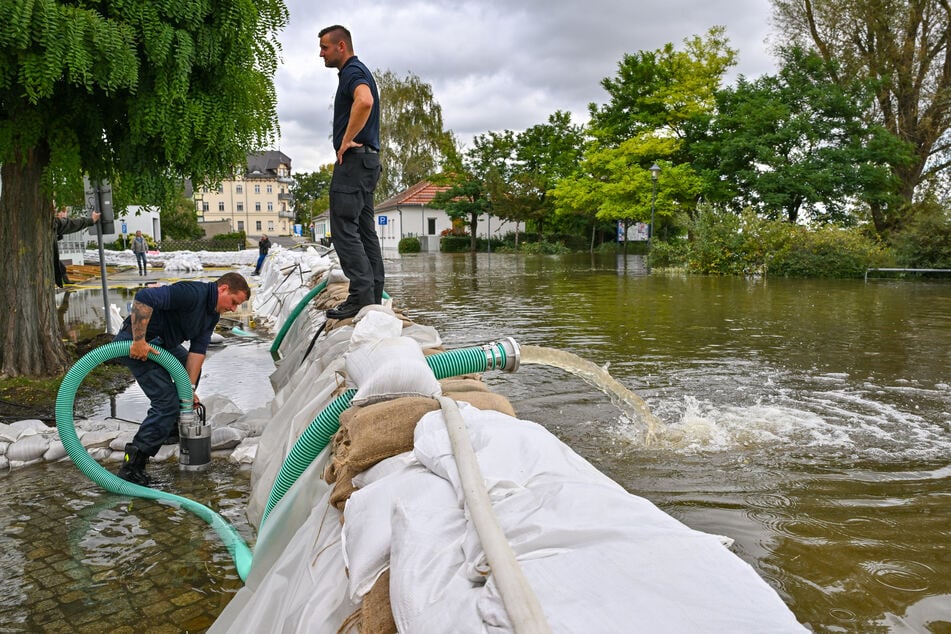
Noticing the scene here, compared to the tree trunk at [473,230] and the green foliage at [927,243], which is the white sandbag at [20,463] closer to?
the green foliage at [927,243]

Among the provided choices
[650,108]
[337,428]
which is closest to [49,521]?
[337,428]

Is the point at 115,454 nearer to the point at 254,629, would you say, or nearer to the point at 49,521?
the point at 49,521

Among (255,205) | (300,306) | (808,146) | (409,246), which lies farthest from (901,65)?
(255,205)

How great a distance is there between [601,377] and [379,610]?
3.25 meters

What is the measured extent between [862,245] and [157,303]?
20715 mm

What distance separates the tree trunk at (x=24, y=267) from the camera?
6.16 metres

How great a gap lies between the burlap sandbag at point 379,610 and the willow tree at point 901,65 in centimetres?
2626

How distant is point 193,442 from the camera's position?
4.42 meters

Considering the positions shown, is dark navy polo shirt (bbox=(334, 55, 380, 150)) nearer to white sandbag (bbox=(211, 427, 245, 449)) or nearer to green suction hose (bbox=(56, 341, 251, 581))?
green suction hose (bbox=(56, 341, 251, 581))

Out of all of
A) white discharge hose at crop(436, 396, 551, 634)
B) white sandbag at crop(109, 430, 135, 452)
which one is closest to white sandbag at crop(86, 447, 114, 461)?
white sandbag at crop(109, 430, 135, 452)

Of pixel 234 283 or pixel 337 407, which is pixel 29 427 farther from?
pixel 337 407

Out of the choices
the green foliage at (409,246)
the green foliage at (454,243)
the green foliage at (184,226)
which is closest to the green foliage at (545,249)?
the green foliage at (454,243)

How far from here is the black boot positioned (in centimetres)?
420

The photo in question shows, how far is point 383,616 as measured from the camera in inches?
56.1
